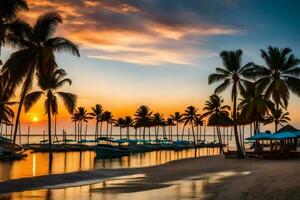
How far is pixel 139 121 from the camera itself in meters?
145

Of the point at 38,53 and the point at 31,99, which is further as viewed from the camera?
the point at 31,99

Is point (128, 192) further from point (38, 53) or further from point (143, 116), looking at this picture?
point (143, 116)

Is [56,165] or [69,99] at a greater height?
[69,99]

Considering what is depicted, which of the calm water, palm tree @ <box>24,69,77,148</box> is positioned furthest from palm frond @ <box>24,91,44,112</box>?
the calm water

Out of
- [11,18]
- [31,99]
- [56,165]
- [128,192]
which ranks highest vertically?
[11,18]

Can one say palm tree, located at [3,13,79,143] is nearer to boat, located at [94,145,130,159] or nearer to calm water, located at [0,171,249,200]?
calm water, located at [0,171,249,200]

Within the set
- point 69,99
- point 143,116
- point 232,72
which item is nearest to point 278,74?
point 232,72

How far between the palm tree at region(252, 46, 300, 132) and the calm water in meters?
28.2

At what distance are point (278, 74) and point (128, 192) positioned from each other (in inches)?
1421

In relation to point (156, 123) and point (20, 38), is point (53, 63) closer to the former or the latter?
point (20, 38)

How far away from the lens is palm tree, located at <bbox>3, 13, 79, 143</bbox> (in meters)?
37.9

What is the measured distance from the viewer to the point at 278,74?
53031mm

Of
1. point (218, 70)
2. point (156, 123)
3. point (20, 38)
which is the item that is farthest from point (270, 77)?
point (156, 123)

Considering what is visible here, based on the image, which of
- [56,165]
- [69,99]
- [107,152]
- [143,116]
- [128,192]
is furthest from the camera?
[143,116]
